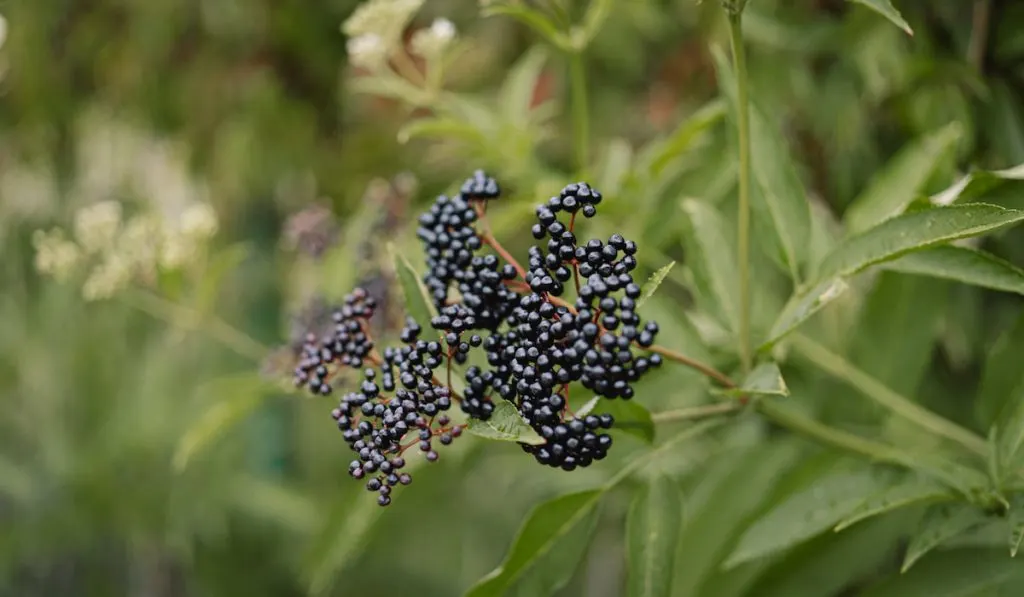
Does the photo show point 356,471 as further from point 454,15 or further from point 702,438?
point 454,15

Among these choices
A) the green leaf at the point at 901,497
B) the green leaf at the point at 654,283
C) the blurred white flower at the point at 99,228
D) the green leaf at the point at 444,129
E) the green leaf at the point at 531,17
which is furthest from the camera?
the blurred white flower at the point at 99,228

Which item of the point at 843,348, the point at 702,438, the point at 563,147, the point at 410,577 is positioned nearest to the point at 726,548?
the point at 843,348

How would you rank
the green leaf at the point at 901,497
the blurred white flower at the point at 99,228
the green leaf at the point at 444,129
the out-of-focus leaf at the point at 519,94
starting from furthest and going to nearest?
the blurred white flower at the point at 99,228
the out-of-focus leaf at the point at 519,94
the green leaf at the point at 444,129
the green leaf at the point at 901,497

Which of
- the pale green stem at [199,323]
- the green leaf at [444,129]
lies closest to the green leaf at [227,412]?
the pale green stem at [199,323]

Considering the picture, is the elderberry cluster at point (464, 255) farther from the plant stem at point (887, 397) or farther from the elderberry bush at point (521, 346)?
the plant stem at point (887, 397)

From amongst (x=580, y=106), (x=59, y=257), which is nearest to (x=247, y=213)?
(x=59, y=257)

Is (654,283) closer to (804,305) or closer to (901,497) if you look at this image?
(804,305)
